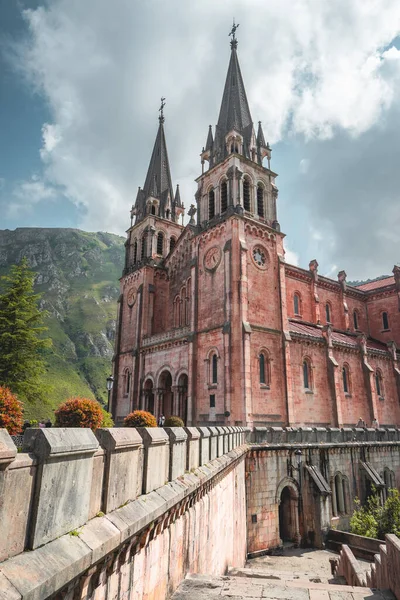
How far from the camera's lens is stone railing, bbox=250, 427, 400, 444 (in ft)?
64.5

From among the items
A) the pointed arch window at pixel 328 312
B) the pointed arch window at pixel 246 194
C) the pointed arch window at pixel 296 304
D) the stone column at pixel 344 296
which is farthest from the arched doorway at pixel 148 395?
the stone column at pixel 344 296

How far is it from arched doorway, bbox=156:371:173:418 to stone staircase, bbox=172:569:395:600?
79.7 feet

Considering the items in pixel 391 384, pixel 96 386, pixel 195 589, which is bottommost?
pixel 195 589

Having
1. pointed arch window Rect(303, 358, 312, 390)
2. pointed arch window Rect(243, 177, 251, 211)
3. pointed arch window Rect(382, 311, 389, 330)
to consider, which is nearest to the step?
pointed arch window Rect(303, 358, 312, 390)

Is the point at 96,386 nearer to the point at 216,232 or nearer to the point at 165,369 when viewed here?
the point at 165,369

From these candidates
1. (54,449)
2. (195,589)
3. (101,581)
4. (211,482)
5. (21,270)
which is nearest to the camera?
(54,449)

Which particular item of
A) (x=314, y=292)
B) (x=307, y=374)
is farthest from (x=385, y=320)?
(x=307, y=374)

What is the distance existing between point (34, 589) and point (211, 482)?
6768 millimetres

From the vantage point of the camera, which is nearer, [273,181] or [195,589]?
[195,589]

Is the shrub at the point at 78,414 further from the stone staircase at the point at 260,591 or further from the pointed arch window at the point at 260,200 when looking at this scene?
the pointed arch window at the point at 260,200

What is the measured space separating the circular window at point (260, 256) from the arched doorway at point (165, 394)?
11200 mm

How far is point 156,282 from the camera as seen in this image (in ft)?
122

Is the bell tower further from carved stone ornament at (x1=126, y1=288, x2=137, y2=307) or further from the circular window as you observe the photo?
carved stone ornament at (x1=126, y1=288, x2=137, y2=307)

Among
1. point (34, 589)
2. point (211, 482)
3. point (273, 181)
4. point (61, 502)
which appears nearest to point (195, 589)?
point (211, 482)
